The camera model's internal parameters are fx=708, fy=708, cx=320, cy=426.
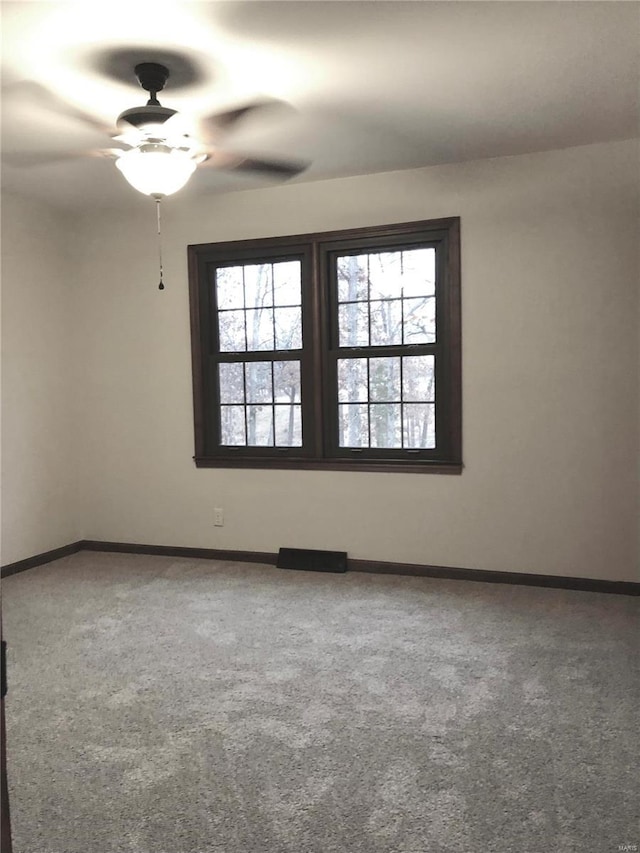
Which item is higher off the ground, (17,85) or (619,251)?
(17,85)

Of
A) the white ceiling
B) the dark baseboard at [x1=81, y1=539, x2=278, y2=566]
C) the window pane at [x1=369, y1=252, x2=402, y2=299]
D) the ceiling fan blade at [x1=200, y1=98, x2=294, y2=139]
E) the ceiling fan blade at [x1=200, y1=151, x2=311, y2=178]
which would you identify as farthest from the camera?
the dark baseboard at [x1=81, y1=539, x2=278, y2=566]

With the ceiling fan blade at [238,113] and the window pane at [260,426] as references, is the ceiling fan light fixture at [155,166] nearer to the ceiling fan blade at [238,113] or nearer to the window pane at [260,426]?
the ceiling fan blade at [238,113]


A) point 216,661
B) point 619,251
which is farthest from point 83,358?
point 619,251

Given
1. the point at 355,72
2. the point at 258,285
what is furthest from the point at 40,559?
the point at 355,72

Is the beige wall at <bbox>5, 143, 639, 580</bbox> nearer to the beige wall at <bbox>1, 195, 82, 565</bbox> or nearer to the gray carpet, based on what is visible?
the beige wall at <bbox>1, 195, 82, 565</bbox>

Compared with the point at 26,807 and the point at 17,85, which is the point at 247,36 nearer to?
the point at 17,85

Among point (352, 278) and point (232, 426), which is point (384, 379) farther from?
point (232, 426)

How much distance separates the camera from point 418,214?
4.38 meters

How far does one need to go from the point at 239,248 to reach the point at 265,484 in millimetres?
1622

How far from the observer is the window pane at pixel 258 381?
4887 mm

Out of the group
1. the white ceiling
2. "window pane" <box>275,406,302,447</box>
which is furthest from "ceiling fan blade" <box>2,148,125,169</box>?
"window pane" <box>275,406,302,447</box>

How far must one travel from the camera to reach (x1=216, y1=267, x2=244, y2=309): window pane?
16.2 ft

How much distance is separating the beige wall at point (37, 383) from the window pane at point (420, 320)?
2.54m

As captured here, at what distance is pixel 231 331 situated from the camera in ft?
16.3
